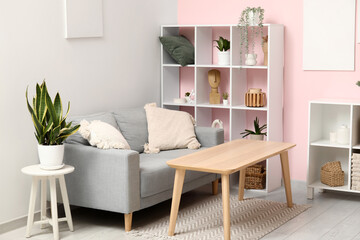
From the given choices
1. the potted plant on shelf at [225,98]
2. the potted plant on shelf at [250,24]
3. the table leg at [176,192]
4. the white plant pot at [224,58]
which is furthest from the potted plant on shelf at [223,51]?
the table leg at [176,192]

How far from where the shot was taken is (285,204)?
4.91 meters

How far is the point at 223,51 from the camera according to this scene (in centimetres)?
551

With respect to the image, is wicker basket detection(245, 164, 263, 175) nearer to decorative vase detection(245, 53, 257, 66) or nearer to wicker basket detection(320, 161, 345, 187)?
wicker basket detection(320, 161, 345, 187)

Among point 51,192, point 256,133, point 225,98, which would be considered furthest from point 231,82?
point 51,192

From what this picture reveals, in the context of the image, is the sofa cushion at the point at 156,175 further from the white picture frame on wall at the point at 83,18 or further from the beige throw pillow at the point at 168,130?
the white picture frame on wall at the point at 83,18

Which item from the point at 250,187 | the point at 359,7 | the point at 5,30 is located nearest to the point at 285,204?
the point at 250,187

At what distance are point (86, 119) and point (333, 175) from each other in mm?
2180

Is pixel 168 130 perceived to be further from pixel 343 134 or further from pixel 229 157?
pixel 343 134

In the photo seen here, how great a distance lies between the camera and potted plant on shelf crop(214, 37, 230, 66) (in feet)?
18.1

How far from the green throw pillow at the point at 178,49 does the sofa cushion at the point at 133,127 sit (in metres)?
0.82

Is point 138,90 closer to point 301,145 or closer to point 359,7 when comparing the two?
point 301,145

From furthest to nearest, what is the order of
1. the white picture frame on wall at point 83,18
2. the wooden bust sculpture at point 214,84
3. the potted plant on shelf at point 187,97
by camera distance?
the potted plant on shelf at point 187,97
the wooden bust sculpture at point 214,84
the white picture frame on wall at point 83,18

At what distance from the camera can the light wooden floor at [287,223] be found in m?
4.10

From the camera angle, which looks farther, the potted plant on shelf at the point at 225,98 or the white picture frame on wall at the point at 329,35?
the potted plant on shelf at the point at 225,98
